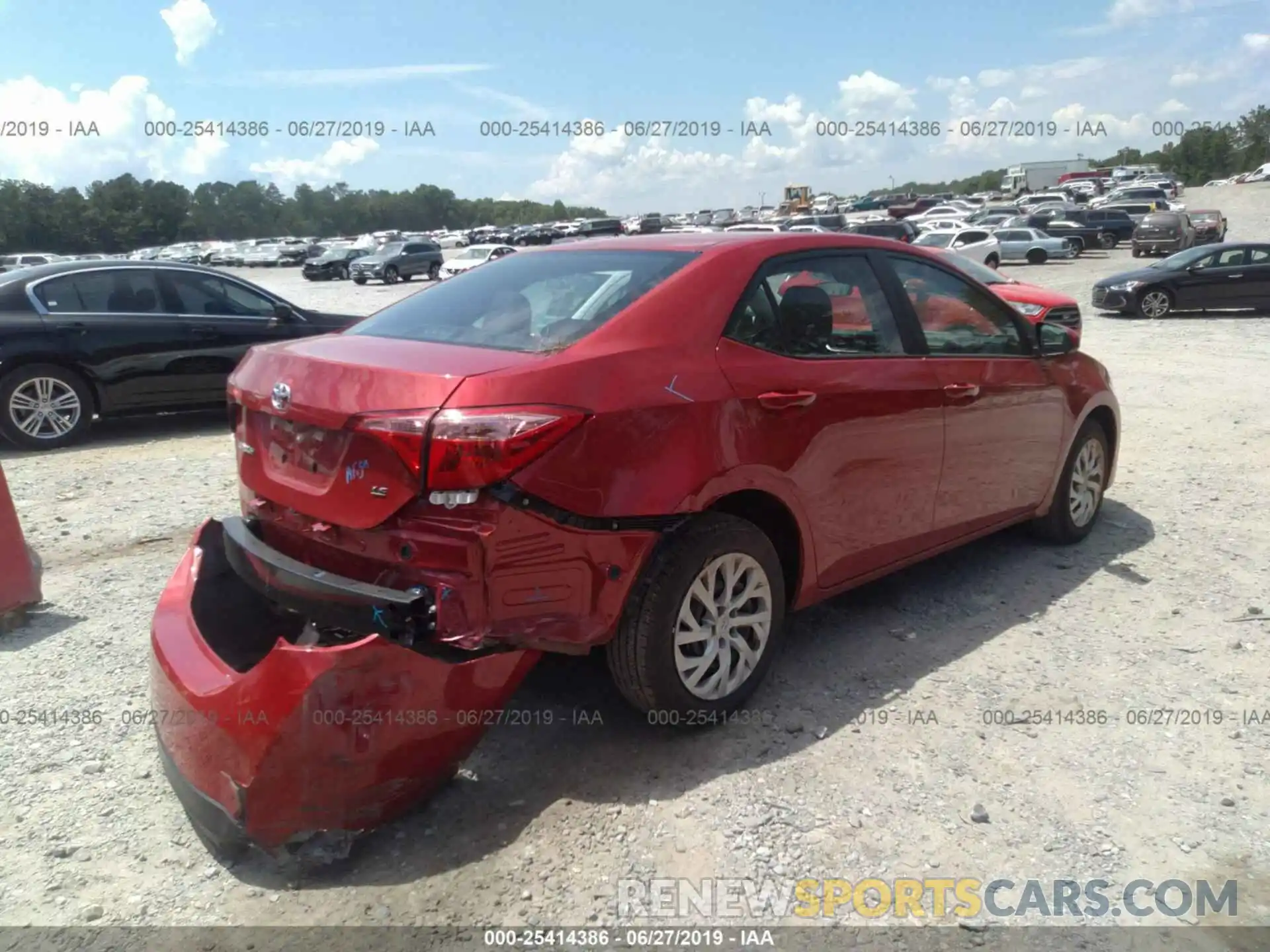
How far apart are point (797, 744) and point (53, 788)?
2.51 m

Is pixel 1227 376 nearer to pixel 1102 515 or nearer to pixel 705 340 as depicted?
pixel 1102 515

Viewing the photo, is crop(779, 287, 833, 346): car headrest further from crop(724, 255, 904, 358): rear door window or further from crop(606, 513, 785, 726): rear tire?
crop(606, 513, 785, 726): rear tire

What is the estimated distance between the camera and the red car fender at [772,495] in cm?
322

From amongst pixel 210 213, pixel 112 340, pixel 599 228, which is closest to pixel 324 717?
pixel 112 340

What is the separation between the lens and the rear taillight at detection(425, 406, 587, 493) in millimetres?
2717

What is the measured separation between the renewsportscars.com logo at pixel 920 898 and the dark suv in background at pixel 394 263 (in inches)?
1531

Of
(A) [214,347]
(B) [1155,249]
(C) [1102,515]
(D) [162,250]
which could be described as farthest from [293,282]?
(C) [1102,515]

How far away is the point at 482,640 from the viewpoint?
111 inches

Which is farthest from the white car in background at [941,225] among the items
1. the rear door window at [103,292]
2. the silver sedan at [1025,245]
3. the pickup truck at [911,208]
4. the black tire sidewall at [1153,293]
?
the rear door window at [103,292]

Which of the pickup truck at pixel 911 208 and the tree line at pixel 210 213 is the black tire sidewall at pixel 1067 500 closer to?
the pickup truck at pixel 911 208

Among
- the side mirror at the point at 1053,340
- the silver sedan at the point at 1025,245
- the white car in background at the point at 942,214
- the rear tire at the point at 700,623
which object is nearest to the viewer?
the rear tire at the point at 700,623

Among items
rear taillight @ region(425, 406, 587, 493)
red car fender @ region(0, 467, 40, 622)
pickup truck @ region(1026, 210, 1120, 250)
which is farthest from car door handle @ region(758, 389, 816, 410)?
pickup truck @ region(1026, 210, 1120, 250)

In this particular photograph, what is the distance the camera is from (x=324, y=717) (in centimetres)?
266

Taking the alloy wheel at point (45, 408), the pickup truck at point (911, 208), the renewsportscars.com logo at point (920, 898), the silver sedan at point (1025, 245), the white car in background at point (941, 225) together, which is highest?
the pickup truck at point (911, 208)
